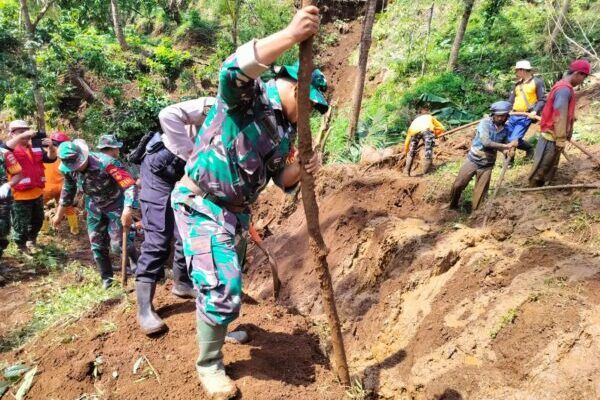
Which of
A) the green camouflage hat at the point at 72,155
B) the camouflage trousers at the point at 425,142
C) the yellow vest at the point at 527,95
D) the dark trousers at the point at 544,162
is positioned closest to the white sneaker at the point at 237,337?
the green camouflage hat at the point at 72,155

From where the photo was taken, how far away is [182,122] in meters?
2.94

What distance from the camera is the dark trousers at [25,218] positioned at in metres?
6.35

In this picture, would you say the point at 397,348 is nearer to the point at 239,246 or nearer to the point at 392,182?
the point at 239,246

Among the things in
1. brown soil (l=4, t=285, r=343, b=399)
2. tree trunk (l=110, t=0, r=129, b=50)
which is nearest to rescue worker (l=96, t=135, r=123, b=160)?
brown soil (l=4, t=285, r=343, b=399)

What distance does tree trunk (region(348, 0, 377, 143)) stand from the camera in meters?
9.44

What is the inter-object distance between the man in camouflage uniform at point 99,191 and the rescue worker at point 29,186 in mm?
1716

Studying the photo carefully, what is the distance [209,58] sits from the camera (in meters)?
18.1

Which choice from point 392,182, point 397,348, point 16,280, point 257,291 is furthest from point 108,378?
point 392,182

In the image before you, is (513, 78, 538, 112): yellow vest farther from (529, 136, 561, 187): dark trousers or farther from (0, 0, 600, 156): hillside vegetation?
(0, 0, 600, 156): hillside vegetation

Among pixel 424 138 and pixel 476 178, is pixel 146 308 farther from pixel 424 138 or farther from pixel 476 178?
pixel 424 138

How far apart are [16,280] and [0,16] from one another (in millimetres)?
13036

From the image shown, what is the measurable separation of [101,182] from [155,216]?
1889 millimetres

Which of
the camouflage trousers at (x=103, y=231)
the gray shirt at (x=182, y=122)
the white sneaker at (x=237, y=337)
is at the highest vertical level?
the gray shirt at (x=182, y=122)

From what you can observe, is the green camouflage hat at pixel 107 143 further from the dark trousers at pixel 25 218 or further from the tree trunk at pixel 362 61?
the tree trunk at pixel 362 61
